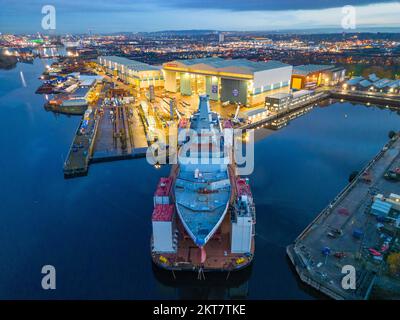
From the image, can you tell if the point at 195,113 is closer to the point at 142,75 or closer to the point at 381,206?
the point at 381,206

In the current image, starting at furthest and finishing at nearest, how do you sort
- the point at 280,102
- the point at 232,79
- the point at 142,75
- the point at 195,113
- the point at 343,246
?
1. the point at 142,75
2. the point at 232,79
3. the point at 280,102
4. the point at 195,113
5. the point at 343,246

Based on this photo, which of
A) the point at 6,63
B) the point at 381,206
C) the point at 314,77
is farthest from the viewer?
the point at 6,63

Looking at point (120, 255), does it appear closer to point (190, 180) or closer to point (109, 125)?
point (190, 180)

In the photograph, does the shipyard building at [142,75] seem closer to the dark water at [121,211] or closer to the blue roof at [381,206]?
the dark water at [121,211]

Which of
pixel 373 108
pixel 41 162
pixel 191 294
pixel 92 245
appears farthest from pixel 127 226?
pixel 373 108

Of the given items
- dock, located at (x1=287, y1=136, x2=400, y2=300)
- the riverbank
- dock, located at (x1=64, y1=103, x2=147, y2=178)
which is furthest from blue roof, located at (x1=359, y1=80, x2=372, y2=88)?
the riverbank

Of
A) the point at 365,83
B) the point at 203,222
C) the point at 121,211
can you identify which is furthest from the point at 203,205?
the point at 365,83
